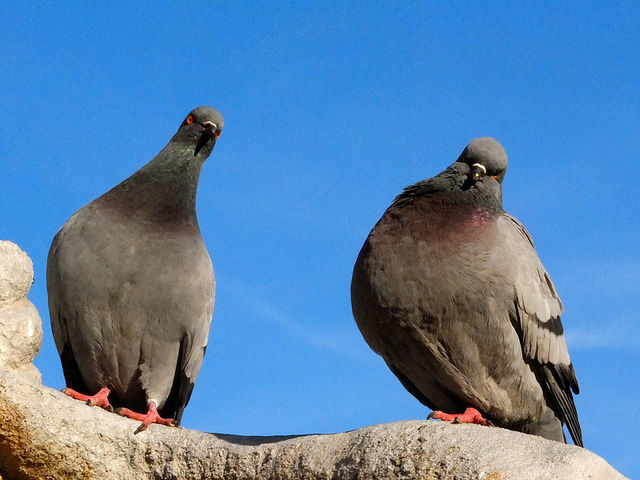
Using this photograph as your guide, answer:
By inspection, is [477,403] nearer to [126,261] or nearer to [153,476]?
[153,476]

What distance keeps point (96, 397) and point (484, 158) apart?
12.5 feet

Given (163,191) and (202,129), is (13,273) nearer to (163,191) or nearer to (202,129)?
(163,191)

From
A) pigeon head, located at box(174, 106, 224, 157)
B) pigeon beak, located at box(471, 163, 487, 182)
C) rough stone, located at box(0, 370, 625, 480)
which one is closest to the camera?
rough stone, located at box(0, 370, 625, 480)

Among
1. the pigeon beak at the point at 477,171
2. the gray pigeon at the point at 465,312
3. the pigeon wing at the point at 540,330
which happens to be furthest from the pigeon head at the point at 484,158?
the pigeon wing at the point at 540,330

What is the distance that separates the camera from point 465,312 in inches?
276

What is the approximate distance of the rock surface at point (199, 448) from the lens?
5508mm

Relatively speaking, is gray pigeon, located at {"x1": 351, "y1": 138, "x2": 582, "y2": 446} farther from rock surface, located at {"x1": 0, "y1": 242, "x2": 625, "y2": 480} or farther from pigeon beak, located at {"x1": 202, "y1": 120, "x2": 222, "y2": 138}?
pigeon beak, located at {"x1": 202, "y1": 120, "x2": 222, "y2": 138}

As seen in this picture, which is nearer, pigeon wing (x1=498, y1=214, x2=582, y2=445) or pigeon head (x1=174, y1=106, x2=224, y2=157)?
pigeon wing (x1=498, y1=214, x2=582, y2=445)

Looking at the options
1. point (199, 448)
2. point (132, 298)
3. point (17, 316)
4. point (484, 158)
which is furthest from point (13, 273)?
point (484, 158)

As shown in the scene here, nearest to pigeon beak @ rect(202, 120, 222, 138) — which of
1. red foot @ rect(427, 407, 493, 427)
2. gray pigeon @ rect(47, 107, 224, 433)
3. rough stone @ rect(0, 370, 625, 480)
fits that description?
gray pigeon @ rect(47, 107, 224, 433)

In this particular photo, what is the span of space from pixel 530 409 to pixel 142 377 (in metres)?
3.27

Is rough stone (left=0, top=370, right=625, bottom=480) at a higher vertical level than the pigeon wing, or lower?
lower

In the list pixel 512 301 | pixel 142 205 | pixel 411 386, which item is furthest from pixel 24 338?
pixel 512 301

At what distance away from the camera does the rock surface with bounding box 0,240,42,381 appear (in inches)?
273
